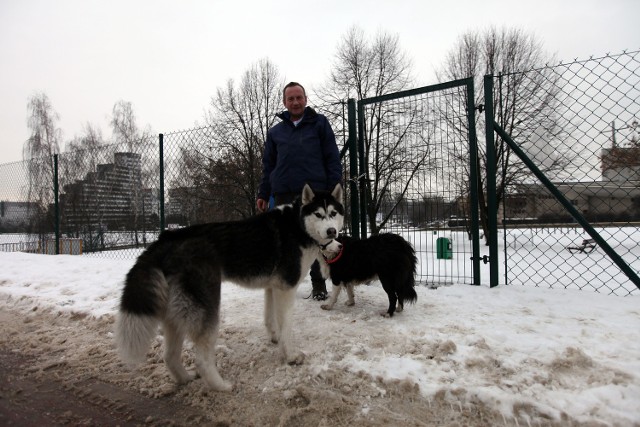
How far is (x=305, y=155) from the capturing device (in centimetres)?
385

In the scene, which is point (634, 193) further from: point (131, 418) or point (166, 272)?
point (131, 418)

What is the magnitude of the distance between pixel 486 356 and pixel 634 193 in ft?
15.8

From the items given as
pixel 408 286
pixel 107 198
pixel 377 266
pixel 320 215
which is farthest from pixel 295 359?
pixel 107 198

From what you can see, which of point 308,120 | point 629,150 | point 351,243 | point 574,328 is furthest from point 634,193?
point 308,120

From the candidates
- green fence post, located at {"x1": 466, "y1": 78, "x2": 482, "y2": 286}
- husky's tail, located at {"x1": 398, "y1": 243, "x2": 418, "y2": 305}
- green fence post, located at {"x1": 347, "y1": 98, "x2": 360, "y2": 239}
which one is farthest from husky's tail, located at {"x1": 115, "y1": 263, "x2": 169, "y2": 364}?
green fence post, located at {"x1": 466, "y1": 78, "x2": 482, "y2": 286}

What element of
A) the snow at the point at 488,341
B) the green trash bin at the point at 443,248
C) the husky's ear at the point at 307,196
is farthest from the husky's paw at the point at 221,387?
the green trash bin at the point at 443,248

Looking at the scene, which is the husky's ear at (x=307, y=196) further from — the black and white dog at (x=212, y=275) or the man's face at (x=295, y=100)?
the man's face at (x=295, y=100)

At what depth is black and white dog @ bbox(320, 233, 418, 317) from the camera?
11.6 ft

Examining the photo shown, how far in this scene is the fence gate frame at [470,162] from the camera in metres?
4.27

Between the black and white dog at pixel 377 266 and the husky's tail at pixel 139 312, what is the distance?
1.72m

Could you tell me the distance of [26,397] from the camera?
2.32 m

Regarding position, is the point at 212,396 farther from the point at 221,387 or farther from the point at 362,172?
the point at 362,172

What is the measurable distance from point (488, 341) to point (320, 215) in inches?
66.4

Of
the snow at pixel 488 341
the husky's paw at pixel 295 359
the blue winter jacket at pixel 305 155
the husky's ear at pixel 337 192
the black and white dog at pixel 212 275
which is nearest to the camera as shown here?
the snow at pixel 488 341
